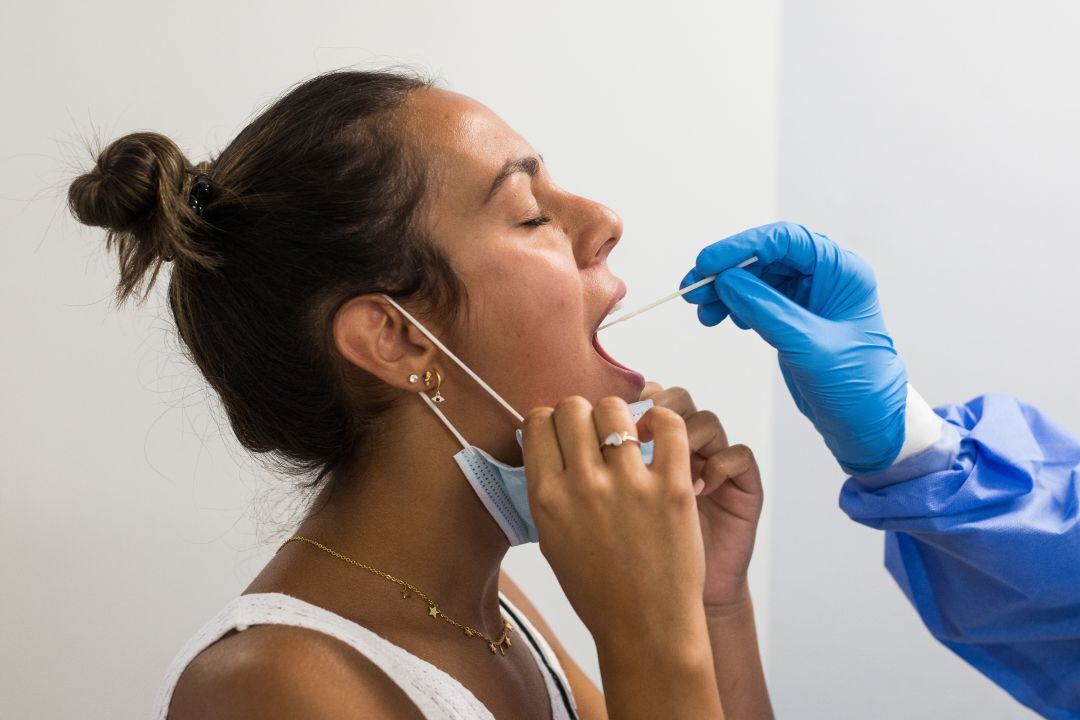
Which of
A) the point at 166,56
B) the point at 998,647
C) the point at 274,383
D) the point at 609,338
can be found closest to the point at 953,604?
the point at 998,647

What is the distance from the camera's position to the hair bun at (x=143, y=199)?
3.32 feet

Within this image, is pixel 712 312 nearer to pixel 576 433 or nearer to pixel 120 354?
pixel 576 433

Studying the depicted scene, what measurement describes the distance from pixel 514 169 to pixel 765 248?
324 mm

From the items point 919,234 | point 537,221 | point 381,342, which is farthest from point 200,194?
point 919,234

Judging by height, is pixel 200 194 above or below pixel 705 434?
above

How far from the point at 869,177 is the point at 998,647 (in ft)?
3.21

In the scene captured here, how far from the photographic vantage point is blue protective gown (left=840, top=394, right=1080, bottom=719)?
1231 mm

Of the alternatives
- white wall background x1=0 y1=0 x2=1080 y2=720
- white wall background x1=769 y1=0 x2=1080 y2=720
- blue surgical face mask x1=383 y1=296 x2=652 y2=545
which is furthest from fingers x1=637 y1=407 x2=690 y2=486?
white wall background x1=769 y1=0 x2=1080 y2=720

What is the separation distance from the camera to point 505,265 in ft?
3.48

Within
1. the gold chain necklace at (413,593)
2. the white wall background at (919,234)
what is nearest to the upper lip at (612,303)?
the gold chain necklace at (413,593)

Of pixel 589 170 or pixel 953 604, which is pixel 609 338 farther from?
pixel 953 604

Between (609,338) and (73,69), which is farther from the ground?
(73,69)

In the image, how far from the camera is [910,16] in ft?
6.45

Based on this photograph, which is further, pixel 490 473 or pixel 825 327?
pixel 825 327
